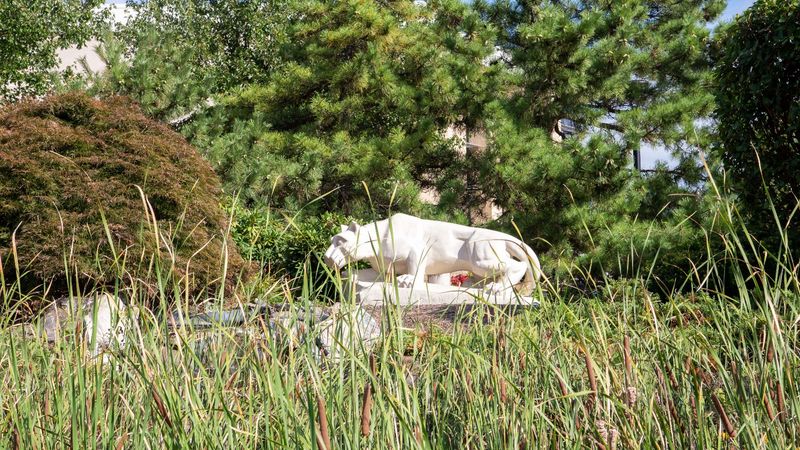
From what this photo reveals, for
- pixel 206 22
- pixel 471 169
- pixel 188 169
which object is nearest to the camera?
pixel 188 169

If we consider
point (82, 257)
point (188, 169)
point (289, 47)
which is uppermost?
point (289, 47)

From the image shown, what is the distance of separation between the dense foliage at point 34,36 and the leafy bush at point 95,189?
8.78 meters

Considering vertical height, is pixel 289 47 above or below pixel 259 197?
above

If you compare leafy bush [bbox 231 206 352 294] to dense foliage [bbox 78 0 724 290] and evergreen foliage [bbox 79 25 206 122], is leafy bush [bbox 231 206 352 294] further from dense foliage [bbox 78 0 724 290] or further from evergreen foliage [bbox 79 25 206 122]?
evergreen foliage [bbox 79 25 206 122]

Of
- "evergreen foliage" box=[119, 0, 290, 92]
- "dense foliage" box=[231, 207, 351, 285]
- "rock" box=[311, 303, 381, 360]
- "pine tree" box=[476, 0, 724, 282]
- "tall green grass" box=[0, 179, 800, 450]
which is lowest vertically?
"tall green grass" box=[0, 179, 800, 450]

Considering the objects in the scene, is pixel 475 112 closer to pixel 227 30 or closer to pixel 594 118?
pixel 594 118

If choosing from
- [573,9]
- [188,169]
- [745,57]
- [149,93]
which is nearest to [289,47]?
[149,93]

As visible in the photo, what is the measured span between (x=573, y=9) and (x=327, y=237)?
7.34m

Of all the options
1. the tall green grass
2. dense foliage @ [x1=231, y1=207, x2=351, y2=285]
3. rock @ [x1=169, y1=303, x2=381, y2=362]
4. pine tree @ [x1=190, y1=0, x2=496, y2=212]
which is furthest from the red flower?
the tall green grass

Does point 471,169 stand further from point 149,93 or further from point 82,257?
point 82,257

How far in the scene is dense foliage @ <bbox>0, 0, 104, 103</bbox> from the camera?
16.3 meters

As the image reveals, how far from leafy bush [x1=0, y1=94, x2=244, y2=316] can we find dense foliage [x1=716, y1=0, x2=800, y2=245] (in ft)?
13.2

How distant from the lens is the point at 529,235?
11.9m

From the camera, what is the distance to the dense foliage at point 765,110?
604 centimetres
